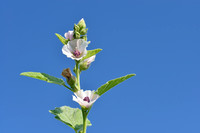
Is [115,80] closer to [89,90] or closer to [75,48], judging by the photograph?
Answer: [89,90]

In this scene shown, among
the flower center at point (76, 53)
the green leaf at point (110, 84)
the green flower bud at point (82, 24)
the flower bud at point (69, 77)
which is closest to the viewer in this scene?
the green leaf at point (110, 84)

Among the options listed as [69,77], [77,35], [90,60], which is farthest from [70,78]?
[77,35]

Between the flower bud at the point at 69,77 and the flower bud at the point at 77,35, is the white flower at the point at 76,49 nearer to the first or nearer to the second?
the flower bud at the point at 77,35

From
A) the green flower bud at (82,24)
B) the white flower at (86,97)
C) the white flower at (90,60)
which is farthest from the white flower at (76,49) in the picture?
the white flower at (86,97)

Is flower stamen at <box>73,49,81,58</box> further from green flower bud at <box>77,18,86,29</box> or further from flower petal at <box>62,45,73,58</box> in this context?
green flower bud at <box>77,18,86,29</box>

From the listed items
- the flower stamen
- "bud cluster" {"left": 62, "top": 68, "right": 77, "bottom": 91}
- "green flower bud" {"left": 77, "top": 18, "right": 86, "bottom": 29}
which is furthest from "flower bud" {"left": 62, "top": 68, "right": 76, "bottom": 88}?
"green flower bud" {"left": 77, "top": 18, "right": 86, "bottom": 29}

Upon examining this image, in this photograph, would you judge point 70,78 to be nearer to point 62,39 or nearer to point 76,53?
point 76,53
